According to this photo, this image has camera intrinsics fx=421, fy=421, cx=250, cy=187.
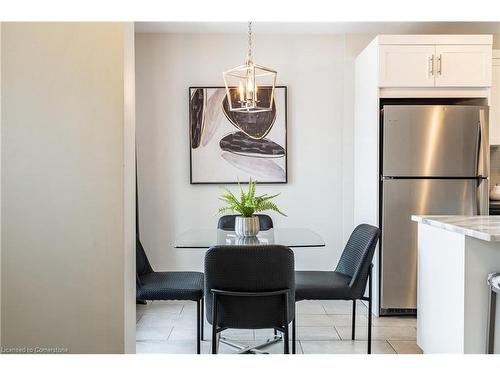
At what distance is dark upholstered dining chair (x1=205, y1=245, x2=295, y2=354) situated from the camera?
2.04 m

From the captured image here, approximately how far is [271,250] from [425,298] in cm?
107

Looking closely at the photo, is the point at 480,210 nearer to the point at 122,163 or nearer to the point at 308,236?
the point at 308,236

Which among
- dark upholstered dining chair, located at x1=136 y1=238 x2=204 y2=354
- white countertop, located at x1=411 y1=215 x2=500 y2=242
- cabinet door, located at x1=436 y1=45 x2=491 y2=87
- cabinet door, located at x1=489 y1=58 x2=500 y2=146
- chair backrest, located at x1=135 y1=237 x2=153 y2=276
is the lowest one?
dark upholstered dining chair, located at x1=136 y1=238 x2=204 y2=354

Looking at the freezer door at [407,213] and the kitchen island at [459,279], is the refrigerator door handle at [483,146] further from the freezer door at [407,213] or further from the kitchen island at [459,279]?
the kitchen island at [459,279]

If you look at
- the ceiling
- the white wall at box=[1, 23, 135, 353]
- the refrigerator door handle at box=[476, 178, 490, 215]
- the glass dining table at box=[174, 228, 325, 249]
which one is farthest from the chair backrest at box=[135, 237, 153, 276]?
the refrigerator door handle at box=[476, 178, 490, 215]

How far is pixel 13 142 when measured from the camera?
1333 mm

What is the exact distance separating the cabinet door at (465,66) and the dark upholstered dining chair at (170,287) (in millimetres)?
2568

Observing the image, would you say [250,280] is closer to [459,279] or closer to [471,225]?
[459,279]

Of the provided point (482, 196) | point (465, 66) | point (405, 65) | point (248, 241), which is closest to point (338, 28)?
point (405, 65)

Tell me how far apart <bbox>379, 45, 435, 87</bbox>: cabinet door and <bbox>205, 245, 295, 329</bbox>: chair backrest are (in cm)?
212

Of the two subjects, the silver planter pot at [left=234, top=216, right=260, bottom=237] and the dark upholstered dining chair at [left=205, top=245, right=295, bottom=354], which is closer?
the dark upholstered dining chair at [left=205, top=245, right=295, bottom=354]

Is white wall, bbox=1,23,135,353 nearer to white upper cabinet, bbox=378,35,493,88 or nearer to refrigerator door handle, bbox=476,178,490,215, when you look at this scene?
white upper cabinet, bbox=378,35,493,88

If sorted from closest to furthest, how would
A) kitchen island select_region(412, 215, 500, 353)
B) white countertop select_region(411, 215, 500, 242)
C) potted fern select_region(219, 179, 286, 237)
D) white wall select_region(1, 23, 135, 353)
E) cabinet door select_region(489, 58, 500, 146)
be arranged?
white wall select_region(1, 23, 135, 353)
white countertop select_region(411, 215, 500, 242)
kitchen island select_region(412, 215, 500, 353)
potted fern select_region(219, 179, 286, 237)
cabinet door select_region(489, 58, 500, 146)

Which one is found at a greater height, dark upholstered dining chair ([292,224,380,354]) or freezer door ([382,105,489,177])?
freezer door ([382,105,489,177])
